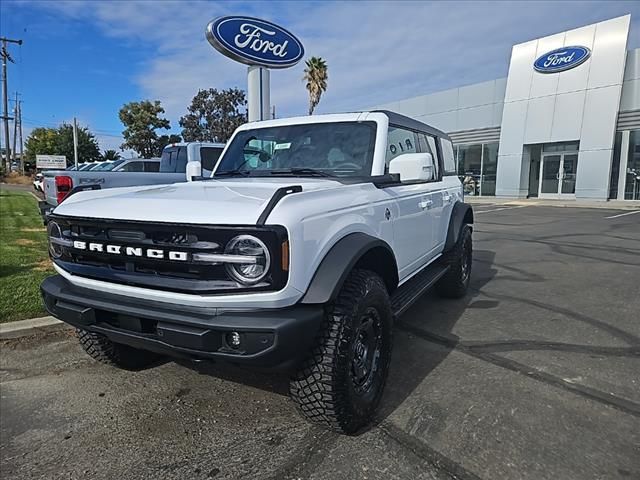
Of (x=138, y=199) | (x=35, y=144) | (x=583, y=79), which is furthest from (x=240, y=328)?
(x=35, y=144)

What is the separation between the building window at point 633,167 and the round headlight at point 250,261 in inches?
963

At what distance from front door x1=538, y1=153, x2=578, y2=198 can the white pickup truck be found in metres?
20.3

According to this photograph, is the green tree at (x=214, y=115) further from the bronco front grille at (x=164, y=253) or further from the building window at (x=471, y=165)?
the bronco front grille at (x=164, y=253)

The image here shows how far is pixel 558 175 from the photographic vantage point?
2420cm

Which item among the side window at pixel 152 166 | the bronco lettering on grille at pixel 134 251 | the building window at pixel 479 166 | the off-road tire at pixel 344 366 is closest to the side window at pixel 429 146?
the off-road tire at pixel 344 366

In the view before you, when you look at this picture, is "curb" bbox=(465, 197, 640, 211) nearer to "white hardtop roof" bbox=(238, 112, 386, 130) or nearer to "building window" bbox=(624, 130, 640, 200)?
"building window" bbox=(624, 130, 640, 200)

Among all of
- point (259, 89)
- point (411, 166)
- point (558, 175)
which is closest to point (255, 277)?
point (411, 166)

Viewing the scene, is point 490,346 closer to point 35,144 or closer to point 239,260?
point 239,260

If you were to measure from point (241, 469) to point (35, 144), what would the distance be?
67950mm

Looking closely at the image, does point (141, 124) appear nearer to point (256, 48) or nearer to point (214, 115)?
point (214, 115)

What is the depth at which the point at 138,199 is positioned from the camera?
256cm

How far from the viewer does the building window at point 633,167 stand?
2111 cm

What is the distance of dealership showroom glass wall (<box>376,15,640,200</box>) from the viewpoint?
70.0ft

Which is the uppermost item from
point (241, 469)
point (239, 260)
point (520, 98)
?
point (520, 98)
